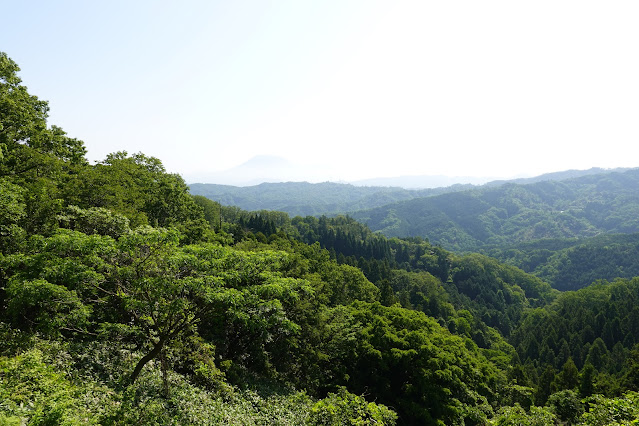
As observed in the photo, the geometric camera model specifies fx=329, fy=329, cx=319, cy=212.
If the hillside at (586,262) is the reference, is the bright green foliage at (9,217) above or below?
above

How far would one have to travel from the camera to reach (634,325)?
221 feet

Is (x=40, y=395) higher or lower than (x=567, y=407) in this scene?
higher

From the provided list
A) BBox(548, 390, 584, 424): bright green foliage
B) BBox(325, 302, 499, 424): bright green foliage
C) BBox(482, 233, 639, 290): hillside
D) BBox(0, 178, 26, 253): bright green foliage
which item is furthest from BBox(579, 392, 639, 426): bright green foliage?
BBox(482, 233, 639, 290): hillside

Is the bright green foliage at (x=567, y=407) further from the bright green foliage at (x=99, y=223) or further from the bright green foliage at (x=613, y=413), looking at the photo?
the bright green foliage at (x=99, y=223)

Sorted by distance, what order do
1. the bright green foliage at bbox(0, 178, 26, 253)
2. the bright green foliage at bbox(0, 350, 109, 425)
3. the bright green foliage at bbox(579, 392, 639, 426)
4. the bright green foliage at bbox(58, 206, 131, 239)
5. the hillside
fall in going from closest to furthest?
the bright green foliage at bbox(0, 350, 109, 425), the bright green foliage at bbox(0, 178, 26, 253), the bright green foliage at bbox(579, 392, 639, 426), the bright green foliage at bbox(58, 206, 131, 239), the hillside

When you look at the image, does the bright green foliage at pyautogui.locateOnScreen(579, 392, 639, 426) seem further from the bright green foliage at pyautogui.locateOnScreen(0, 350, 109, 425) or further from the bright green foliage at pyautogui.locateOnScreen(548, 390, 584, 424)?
the bright green foliage at pyautogui.locateOnScreen(0, 350, 109, 425)

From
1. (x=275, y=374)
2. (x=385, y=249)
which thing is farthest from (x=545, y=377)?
(x=385, y=249)

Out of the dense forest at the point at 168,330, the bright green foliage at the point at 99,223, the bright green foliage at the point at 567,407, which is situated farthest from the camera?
the bright green foliage at the point at 567,407

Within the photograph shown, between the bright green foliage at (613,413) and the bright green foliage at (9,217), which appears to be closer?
the bright green foliage at (9,217)

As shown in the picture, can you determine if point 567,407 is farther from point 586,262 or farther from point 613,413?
point 586,262

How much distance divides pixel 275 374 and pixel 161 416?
28.2 feet

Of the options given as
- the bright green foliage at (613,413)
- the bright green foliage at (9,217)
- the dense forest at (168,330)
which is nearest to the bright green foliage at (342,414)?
the dense forest at (168,330)

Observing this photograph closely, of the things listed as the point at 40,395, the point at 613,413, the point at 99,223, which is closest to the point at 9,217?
the point at 99,223

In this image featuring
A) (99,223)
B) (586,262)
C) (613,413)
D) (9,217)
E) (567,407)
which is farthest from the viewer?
(586,262)
